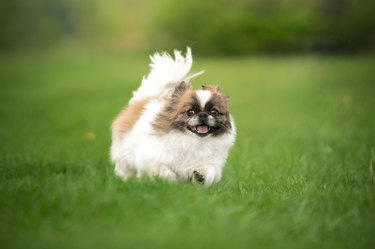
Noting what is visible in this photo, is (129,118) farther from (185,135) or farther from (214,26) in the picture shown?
(214,26)

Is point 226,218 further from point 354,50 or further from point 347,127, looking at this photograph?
point 354,50

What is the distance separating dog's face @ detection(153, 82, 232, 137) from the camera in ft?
18.4

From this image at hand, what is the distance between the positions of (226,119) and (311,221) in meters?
1.46

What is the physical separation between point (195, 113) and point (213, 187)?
2.28ft

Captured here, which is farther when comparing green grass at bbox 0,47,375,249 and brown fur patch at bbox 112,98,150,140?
brown fur patch at bbox 112,98,150,140

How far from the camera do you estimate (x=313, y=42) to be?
36.3 m

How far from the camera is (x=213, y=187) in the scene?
222 inches

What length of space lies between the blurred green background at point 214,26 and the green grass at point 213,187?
64.8 feet

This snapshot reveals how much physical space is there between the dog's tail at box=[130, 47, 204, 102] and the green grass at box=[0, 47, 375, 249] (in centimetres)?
102

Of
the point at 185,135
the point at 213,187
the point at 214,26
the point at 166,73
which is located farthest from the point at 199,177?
the point at 214,26

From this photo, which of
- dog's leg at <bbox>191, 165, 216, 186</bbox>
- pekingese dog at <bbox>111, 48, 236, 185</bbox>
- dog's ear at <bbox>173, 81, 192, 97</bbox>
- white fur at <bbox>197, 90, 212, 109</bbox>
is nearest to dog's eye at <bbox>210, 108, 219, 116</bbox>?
pekingese dog at <bbox>111, 48, 236, 185</bbox>

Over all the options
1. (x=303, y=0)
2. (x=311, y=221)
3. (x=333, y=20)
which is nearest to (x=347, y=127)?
(x=311, y=221)

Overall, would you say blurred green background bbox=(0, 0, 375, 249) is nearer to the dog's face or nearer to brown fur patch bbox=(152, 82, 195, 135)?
the dog's face

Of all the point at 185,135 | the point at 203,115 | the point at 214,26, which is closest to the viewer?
the point at 203,115
